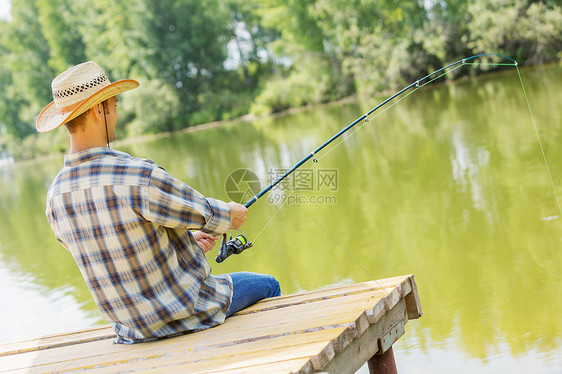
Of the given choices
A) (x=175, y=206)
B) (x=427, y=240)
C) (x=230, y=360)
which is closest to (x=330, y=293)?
(x=230, y=360)

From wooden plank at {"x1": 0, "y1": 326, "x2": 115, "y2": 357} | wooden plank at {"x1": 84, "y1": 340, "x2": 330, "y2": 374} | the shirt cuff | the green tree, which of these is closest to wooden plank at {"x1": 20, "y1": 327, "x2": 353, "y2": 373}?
wooden plank at {"x1": 84, "y1": 340, "x2": 330, "y2": 374}

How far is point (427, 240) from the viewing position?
170 inches

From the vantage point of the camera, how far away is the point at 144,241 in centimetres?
194

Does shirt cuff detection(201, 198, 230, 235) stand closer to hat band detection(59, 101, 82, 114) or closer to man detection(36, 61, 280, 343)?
man detection(36, 61, 280, 343)

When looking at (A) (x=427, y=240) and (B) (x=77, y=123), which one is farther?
(A) (x=427, y=240)

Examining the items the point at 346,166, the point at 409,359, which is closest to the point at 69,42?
the point at 346,166

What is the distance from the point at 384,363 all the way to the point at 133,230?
1028 millimetres

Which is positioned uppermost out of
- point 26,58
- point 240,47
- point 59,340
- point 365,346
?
point 26,58

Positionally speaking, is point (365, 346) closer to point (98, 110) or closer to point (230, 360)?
point (230, 360)

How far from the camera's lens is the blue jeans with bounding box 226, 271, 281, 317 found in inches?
89.6

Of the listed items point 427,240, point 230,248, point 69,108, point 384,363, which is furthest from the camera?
point 427,240

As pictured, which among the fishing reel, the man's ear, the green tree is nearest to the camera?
the man's ear

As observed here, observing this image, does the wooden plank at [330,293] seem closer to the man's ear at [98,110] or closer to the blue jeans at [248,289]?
the blue jeans at [248,289]

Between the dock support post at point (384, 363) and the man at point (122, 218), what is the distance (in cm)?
66
